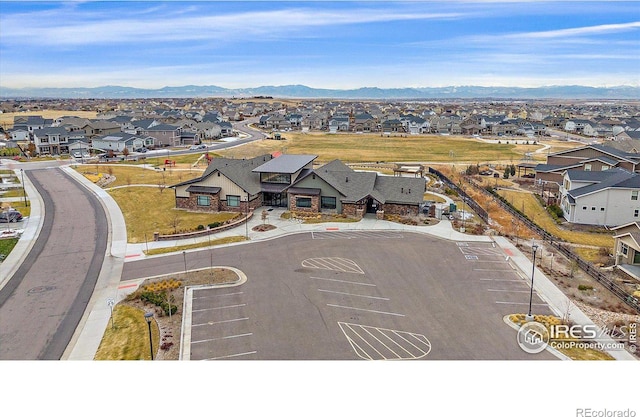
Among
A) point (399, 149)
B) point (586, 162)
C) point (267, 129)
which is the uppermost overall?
point (267, 129)

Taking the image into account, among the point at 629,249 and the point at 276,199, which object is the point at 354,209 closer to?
the point at 276,199

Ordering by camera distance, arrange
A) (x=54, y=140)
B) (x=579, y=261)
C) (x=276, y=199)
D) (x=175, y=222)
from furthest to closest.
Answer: (x=54, y=140), (x=276, y=199), (x=175, y=222), (x=579, y=261)

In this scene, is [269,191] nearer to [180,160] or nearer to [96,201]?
[96,201]

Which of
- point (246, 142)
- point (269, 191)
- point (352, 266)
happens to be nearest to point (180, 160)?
point (246, 142)

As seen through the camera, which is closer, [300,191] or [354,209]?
[354,209]

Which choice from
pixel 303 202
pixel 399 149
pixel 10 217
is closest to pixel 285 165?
pixel 303 202

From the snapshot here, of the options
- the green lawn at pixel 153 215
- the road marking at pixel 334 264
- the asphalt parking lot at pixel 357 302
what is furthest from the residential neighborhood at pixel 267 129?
the road marking at pixel 334 264
